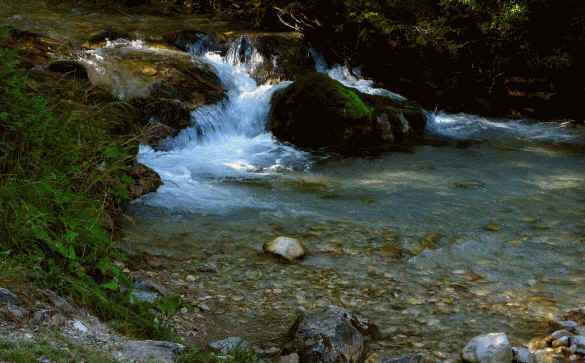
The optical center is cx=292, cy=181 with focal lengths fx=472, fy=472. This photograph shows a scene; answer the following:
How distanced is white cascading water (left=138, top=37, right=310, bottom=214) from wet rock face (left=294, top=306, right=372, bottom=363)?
3.07 meters

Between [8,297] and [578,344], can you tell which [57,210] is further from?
[578,344]

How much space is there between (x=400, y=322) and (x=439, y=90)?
11080 mm

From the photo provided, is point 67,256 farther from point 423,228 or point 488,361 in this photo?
point 423,228

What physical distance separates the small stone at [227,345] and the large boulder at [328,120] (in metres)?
6.70

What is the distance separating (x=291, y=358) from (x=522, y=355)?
1.48 meters

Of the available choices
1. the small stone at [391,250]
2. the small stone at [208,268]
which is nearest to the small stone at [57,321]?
the small stone at [208,268]

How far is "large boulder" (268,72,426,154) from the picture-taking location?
385 inches

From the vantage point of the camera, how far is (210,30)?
43.1ft

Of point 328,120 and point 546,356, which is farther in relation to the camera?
point 328,120

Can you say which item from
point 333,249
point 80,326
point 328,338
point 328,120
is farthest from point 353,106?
point 80,326

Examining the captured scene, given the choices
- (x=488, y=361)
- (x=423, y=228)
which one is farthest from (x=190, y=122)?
(x=488, y=361)

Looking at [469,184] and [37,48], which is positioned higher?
[37,48]

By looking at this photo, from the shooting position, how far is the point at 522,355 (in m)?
3.01

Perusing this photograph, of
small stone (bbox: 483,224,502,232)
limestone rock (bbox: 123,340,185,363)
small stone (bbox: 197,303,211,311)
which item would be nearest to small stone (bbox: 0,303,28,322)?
limestone rock (bbox: 123,340,185,363)
